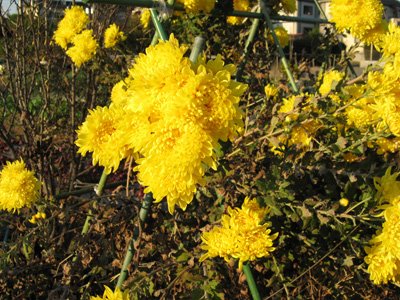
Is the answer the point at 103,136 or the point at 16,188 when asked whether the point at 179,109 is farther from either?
the point at 16,188

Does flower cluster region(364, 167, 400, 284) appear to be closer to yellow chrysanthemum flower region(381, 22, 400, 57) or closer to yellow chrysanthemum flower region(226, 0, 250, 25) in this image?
yellow chrysanthemum flower region(381, 22, 400, 57)

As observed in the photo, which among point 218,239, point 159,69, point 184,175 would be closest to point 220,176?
point 218,239

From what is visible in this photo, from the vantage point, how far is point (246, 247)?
100 centimetres

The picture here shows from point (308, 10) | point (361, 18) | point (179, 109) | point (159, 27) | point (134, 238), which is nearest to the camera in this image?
point (179, 109)

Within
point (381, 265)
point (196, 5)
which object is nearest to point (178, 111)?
point (381, 265)

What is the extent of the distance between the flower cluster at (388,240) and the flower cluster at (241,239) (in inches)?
13.3

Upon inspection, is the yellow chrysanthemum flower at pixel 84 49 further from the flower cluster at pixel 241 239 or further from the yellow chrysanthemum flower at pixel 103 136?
the flower cluster at pixel 241 239

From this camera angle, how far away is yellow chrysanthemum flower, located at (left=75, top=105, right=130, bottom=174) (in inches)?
35.7

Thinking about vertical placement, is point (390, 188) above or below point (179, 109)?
below

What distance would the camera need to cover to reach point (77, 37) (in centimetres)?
189

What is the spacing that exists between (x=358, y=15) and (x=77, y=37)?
1546 mm

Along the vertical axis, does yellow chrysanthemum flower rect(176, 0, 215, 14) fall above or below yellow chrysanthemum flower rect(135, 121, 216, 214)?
above

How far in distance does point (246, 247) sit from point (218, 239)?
92 mm

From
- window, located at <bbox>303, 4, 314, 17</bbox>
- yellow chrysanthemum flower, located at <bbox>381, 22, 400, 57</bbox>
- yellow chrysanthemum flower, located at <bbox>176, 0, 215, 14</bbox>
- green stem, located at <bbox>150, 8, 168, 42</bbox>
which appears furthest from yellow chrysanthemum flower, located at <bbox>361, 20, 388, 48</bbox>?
window, located at <bbox>303, 4, 314, 17</bbox>
